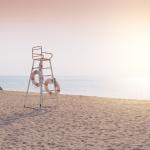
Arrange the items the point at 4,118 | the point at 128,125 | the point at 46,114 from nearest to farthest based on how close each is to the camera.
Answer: the point at 128,125, the point at 4,118, the point at 46,114

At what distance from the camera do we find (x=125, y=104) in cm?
1362

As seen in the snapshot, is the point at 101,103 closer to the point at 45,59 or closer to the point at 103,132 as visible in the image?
the point at 45,59

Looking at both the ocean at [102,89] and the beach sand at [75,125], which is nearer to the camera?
the beach sand at [75,125]

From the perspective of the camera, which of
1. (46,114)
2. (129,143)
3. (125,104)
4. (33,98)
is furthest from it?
(33,98)

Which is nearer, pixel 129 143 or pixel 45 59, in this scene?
pixel 129 143

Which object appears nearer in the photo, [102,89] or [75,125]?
[75,125]

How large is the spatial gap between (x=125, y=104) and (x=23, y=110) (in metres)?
2.89

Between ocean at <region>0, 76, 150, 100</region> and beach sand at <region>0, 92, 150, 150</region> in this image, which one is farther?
ocean at <region>0, 76, 150, 100</region>

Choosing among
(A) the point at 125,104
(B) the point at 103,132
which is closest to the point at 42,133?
(B) the point at 103,132

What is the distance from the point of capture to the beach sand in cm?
827

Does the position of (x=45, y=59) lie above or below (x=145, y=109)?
above

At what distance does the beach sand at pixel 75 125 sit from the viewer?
827 cm

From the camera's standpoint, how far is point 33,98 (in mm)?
15352

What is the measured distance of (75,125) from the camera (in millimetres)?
10102
